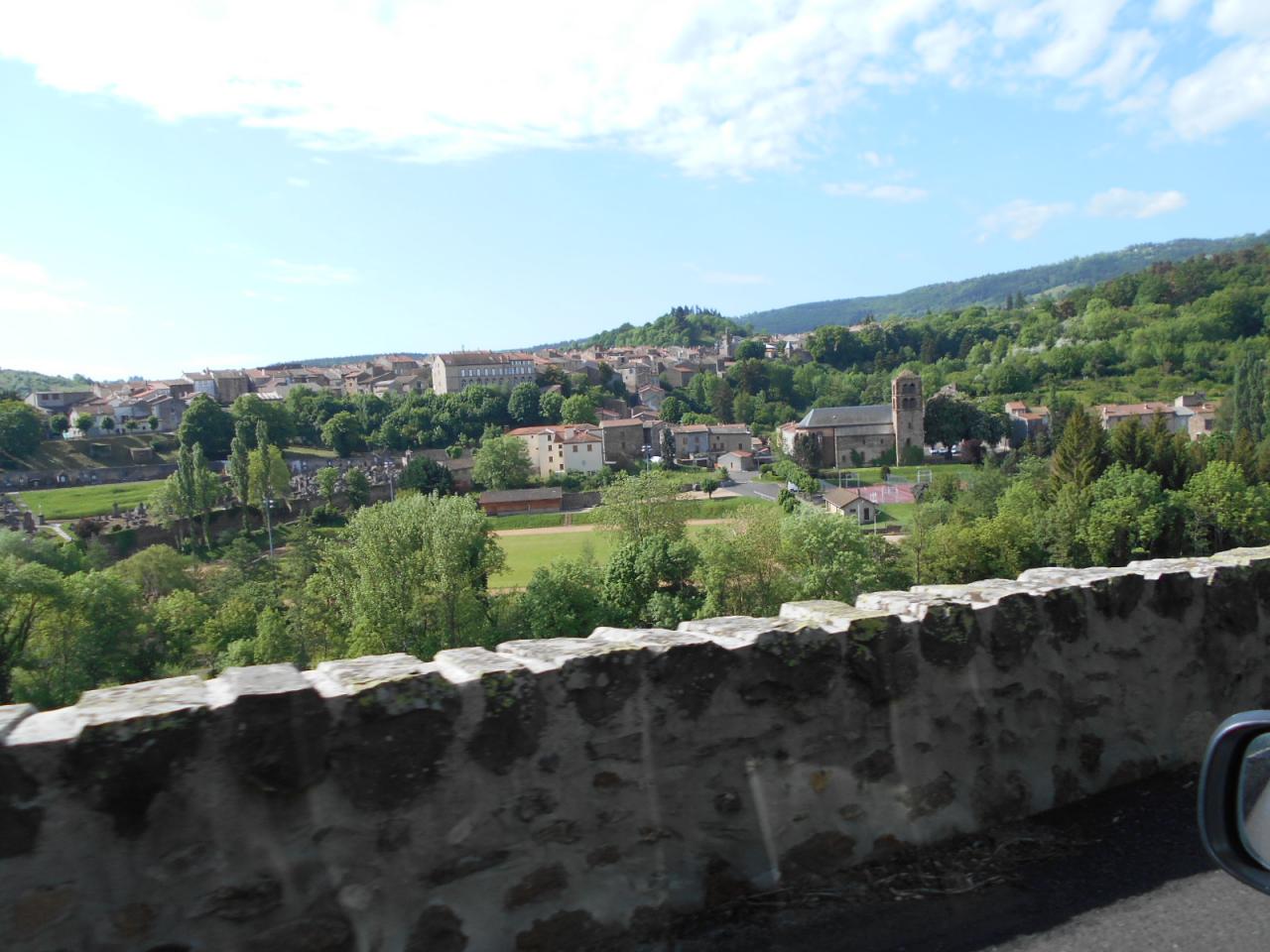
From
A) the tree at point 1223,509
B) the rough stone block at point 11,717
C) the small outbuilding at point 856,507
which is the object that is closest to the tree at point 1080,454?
the tree at point 1223,509

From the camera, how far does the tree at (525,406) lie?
120812 mm

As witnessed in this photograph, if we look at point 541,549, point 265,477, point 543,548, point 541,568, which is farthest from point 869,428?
point 541,568

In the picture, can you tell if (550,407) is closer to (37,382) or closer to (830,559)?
(830,559)

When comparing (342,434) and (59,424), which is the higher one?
(59,424)

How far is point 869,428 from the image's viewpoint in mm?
107188

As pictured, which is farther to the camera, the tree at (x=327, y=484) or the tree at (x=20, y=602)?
the tree at (x=327, y=484)

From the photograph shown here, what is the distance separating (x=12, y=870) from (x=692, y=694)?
2123 millimetres

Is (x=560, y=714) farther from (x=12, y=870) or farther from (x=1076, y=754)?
(x=1076, y=754)

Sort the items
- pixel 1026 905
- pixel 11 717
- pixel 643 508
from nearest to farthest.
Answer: pixel 11 717, pixel 1026 905, pixel 643 508

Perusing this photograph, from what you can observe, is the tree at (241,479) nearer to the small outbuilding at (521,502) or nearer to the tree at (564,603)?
the small outbuilding at (521,502)

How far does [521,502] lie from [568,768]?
8074 cm

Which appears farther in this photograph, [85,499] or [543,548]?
[85,499]

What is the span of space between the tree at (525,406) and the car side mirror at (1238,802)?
393 feet

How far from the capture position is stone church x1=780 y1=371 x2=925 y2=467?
4097 inches
